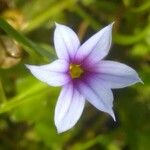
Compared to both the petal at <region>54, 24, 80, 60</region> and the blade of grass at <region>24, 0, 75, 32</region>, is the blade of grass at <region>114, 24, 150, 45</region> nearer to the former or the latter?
the blade of grass at <region>24, 0, 75, 32</region>

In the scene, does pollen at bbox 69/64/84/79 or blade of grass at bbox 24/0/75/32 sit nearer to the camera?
pollen at bbox 69/64/84/79

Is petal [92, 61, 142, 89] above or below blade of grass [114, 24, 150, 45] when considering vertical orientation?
above

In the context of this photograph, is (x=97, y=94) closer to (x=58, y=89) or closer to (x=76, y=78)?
(x=76, y=78)

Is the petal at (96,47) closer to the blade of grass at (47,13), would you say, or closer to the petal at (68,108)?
the petal at (68,108)

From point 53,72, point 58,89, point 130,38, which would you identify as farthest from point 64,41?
point 130,38

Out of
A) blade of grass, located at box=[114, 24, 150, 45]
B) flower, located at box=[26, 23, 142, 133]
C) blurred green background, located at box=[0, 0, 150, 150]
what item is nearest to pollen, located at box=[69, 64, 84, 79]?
flower, located at box=[26, 23, 142, 133]

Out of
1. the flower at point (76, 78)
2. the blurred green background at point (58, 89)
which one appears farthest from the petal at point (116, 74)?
the blurred green background at point (58, 89)

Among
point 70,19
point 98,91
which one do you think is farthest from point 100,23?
point 98,91
